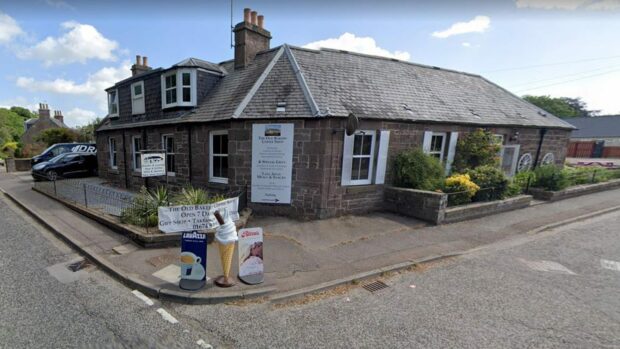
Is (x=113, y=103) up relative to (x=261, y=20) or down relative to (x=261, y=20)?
down

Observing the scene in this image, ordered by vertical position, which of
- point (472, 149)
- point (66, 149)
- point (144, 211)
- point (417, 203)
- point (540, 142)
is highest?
point (540, 142)

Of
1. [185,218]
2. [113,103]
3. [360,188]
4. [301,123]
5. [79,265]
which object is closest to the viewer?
[79,265]

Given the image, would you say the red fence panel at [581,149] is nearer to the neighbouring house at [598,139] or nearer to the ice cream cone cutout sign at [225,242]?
the neighbouring house at [598,139]

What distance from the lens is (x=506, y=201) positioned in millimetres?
9531

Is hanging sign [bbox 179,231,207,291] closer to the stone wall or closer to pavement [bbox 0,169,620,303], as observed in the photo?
pavement [bbox 0,169,620,303]

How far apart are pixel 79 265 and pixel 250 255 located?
3.92 metres

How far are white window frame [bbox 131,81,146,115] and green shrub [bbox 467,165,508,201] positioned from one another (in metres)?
15.9

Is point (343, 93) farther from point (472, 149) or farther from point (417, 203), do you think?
point (472, 149)

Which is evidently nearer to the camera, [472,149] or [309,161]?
[309,161]

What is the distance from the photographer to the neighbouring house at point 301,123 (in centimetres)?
823

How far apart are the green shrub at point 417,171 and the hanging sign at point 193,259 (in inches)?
281

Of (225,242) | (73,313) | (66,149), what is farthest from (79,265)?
(66,149)

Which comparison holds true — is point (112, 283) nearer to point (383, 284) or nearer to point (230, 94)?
point (383, 284)

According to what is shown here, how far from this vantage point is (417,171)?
8969 mm
